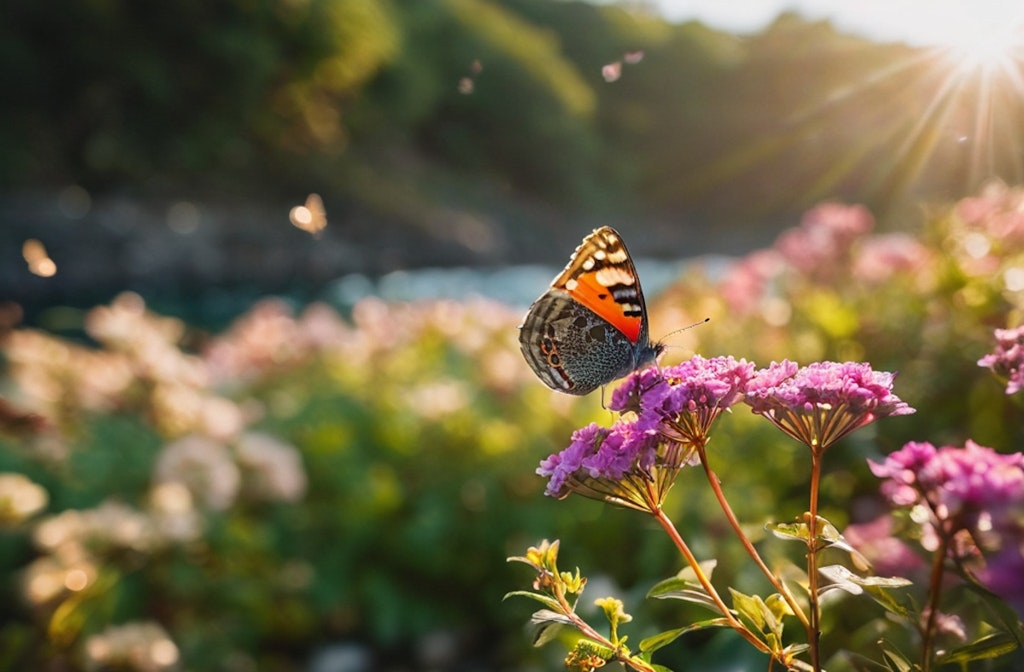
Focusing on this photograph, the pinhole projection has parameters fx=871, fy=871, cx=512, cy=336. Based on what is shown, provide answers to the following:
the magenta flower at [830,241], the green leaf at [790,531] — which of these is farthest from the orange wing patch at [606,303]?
the magenta flower at [830,241]

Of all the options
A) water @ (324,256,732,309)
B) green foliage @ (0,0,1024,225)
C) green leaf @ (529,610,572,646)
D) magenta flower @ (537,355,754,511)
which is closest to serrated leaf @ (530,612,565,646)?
green leaf @ (529,610,572,646)

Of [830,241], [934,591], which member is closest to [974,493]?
[934,591]

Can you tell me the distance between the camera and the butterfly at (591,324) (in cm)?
105

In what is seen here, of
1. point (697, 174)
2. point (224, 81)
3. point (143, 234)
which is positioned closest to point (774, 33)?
point (697, 174)

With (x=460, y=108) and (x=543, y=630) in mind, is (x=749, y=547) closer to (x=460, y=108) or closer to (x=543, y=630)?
(x=543, y=630)

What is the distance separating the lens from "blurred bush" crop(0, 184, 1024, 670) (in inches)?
72.7

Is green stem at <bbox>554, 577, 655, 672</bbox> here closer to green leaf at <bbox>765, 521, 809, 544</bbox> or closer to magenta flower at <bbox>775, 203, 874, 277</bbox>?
green leaf at <bbox>765, 521, 809, 544</bbox>

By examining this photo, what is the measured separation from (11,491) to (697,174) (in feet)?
138

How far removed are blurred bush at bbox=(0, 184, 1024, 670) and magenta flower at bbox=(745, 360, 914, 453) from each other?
84 centimetres

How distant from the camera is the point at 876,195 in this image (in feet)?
84.5

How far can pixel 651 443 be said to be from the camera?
0.69m

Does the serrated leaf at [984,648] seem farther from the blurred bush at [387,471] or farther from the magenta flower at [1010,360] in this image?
the blurred bush at [387,471]

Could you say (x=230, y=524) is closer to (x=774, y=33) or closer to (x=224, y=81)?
(x=224, y=81)

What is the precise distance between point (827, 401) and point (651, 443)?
0.45 ft
